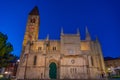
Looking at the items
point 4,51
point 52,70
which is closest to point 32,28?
point 52,70

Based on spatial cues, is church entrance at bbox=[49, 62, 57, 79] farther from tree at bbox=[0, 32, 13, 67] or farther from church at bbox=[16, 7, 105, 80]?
tree at bbox=[0, 32, 13, 67]

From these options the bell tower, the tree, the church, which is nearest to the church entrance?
the church

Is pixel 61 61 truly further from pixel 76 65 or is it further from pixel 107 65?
pixel 107 65

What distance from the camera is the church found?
35.6m

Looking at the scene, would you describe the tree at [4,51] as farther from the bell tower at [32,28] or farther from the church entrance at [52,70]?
the bell tower at [32,28]

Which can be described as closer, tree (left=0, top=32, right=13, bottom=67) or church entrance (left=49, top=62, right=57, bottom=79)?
tree (left=0, top=32, right=13, bottom=67)

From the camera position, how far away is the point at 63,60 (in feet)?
122

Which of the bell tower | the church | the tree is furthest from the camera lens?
the bell tower

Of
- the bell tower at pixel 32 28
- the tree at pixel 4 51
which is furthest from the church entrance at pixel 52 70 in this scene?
the tree at pixel 4 51

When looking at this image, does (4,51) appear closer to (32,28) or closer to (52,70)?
(52,70)

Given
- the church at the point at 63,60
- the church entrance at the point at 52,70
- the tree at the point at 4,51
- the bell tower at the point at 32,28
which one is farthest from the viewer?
the bell tower at the point at 32,28

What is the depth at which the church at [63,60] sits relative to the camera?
35.6m

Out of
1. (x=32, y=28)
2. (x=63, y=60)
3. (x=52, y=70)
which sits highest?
(x=32, y=28)

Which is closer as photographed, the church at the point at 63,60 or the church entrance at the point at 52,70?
the church at the point at 63,60
